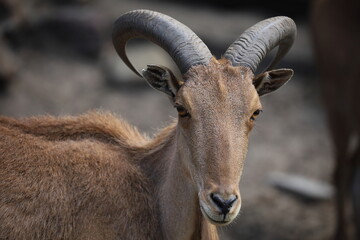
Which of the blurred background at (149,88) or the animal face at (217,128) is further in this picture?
the blurred background at (149,88)

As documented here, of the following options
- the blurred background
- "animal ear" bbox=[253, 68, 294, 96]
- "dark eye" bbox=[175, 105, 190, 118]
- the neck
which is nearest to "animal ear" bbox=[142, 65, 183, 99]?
"dark eye" bbox=[175, 105, 190, 118]

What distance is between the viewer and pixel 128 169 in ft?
21.9

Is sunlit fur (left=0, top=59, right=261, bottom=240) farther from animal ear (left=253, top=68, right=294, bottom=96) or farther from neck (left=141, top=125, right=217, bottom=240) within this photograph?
animal ear (left=253, top=68, right=294, bottom=96)

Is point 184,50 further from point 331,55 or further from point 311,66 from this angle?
point 311,66

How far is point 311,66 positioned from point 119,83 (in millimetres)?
4847

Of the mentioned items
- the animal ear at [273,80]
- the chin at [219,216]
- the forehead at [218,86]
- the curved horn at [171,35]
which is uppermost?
the curved horn at [171,35]

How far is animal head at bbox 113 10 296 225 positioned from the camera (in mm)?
5516

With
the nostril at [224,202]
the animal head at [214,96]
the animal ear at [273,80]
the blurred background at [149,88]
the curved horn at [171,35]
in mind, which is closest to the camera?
the nostril at [224,202]

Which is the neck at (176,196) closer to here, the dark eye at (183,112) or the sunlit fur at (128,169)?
the sunlit fur at (128,169)

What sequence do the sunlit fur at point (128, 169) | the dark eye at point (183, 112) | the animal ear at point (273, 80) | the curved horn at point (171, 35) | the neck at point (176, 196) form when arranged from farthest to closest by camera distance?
the animal ear at point (273, 80)
the neck at point (176, 196)
the curved horn at point (171, 35)
the dark eye at point (183, 112)
the sunlit fur at point (128, 169)

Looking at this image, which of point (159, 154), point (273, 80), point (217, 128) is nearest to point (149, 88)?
point (159, 154)

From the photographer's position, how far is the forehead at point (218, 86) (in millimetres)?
5840

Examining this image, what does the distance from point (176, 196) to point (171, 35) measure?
1.62 metres

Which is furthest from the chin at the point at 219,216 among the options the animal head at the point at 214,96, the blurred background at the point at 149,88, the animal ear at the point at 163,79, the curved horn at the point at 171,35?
the blurred background at the point at 149,88
